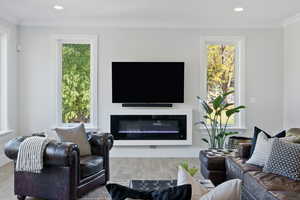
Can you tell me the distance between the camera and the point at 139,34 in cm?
662

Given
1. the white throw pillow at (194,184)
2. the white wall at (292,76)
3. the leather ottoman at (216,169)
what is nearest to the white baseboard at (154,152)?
the white wall at (292,76)

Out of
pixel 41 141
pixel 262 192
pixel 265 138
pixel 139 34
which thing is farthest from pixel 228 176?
pixel 139 34

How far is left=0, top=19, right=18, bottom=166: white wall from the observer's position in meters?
6.04

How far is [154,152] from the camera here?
666 centimetres

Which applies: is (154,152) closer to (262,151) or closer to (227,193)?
(262,151)

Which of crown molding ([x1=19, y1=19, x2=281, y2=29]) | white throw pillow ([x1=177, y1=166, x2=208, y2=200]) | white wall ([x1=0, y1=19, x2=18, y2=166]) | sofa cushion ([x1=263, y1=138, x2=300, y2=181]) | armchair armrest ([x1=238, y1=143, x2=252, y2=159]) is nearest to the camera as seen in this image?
white throw pillow ([x1=177, y1=166, x2=208, y2=200])

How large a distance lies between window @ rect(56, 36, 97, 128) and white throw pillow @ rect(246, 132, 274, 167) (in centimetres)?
374

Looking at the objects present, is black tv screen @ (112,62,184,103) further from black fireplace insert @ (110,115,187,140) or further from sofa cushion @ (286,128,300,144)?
sofa cushion @ (286,128,300,144)

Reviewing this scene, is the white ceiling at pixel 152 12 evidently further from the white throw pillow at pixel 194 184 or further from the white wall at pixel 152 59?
the white throw pillow at pixel 194 184

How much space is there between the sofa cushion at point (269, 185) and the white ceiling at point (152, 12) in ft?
9.66

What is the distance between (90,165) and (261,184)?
2.17 meters

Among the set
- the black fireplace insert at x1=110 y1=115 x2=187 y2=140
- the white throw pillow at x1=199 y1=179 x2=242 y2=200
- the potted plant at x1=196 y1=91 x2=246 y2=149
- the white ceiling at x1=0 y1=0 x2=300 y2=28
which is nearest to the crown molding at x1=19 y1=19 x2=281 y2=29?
the white ceiling at x1=0 y1=0 x2=300 y2=28

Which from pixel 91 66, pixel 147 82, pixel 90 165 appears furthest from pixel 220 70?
pixel 90 165

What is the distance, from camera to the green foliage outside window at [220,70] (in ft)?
22.3
